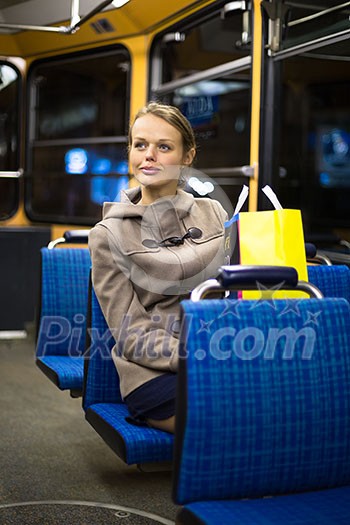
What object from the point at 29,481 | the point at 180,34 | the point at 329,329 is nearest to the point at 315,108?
the point at 180,34

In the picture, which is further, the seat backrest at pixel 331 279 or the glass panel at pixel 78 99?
the glass panel at pixel 78 99

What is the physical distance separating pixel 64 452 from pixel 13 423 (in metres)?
0.53

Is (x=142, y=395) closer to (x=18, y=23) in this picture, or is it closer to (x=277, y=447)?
(x=277, y=447)

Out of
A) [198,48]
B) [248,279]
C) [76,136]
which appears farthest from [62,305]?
[76,136]

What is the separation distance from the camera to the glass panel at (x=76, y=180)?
5.98m

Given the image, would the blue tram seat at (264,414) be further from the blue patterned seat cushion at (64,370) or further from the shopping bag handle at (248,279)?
the blue patterned seat cushion at (64,370)

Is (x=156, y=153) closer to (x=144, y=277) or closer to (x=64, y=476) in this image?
(x=144, y=277)

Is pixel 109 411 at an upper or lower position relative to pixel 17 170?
lower

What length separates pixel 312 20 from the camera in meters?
3.58

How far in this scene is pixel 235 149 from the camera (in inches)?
451

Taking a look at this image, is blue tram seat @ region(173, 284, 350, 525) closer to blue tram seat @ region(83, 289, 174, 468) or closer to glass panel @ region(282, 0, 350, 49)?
blue tram seat @ region(83, 289, 174, 468)

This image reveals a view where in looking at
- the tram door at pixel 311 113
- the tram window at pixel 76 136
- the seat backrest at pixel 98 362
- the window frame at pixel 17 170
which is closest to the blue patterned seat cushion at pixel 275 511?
the seat backrest at pixel 98 362

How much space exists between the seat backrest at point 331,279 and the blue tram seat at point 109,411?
758 mm

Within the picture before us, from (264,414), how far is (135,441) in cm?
51
